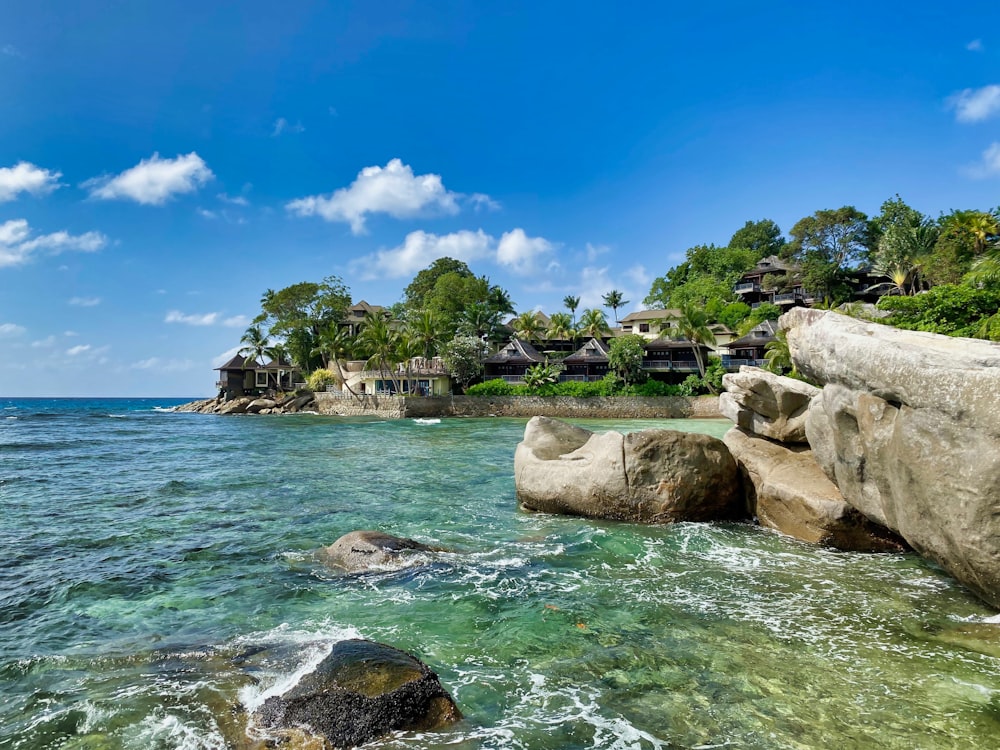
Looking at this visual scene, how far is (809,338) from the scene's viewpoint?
365 inches

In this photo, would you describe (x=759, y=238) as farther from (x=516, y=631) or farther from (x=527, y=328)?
(x=516, y=631)

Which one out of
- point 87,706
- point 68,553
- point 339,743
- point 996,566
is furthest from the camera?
point 68,553

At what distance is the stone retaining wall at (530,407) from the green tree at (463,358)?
135 inches

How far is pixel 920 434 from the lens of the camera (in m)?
6.94

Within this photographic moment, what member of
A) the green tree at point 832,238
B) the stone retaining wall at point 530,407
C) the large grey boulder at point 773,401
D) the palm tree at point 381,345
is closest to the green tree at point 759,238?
the green tree at point 832,238

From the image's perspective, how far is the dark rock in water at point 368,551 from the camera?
9.59 meters

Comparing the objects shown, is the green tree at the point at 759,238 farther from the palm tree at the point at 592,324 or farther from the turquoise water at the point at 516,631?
the turquoise water at the point at 516,631

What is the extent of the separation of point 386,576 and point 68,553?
665cm

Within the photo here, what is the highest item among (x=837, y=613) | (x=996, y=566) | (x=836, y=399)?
(x=836, y=399)

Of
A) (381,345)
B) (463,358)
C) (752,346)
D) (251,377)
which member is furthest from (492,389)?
(251,377)

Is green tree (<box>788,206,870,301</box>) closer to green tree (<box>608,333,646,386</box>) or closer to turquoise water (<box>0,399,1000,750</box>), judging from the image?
green tree (<box>608,333,646,386</box>)

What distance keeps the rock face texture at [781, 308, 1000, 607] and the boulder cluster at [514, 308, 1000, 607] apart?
0.06 ft

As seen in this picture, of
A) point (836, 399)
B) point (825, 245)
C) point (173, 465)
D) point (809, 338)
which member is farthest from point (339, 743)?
point (825, 245)

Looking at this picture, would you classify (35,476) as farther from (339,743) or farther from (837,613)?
(837,613)
